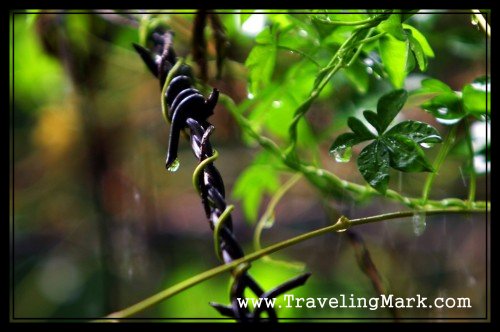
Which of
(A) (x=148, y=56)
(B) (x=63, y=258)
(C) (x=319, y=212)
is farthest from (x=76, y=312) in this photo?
(A) (x=148, y=56)

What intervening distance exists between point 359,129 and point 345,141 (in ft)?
0.06

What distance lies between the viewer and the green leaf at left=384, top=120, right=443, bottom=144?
0.52 metres

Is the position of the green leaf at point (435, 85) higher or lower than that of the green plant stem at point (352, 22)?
lower

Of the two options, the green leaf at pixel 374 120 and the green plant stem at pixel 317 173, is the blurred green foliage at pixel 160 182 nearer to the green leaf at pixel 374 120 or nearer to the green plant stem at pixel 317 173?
the green plant stem at pixel 317 173

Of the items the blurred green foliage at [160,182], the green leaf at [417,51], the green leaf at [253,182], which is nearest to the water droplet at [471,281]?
the blurred green foliage at [160,182]

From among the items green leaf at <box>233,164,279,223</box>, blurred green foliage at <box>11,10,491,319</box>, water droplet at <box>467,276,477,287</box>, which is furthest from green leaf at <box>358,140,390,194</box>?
water droplet at <box>467,276,477,287</box>

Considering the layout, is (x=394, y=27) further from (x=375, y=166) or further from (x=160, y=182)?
(x=160, y=182)

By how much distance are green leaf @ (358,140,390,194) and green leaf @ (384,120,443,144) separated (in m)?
0.02

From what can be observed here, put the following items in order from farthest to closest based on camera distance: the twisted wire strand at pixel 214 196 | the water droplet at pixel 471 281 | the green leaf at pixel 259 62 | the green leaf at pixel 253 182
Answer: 1. the water droplet at pixel 471 281
2. the green leaf at pixel 253 182
3. the green leaf at pixel 259 62
4. the twisted wire strand at pixel 214 196

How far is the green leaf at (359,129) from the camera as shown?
55 centimetres

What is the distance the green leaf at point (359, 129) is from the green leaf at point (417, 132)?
0.02 metres

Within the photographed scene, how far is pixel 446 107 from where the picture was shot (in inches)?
24.2

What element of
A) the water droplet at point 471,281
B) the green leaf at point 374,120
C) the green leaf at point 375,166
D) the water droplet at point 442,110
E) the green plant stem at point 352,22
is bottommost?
the water droplet at point 471,281

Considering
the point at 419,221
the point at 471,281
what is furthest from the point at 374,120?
the point at 471,281
